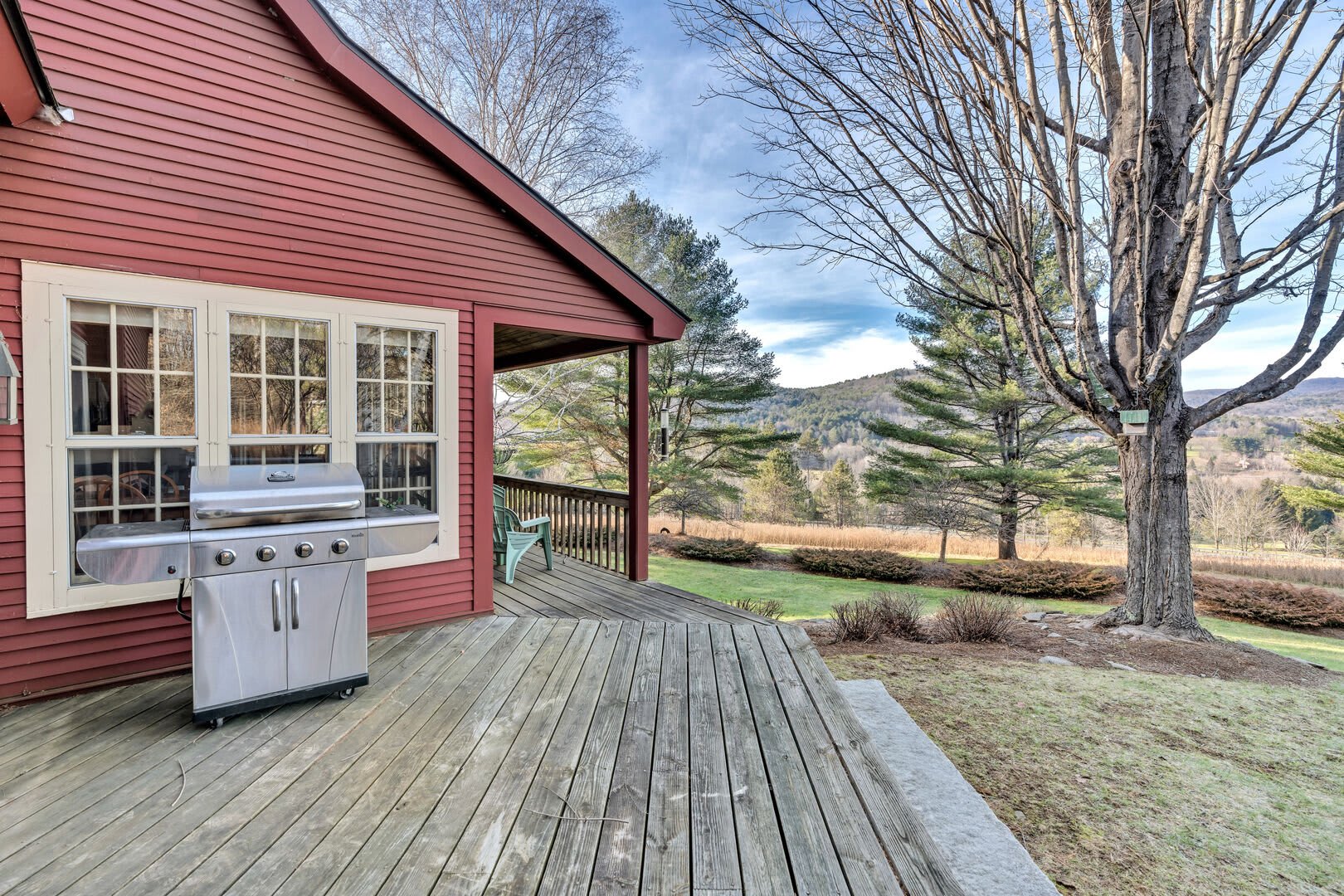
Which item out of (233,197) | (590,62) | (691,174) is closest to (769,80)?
(233,197)

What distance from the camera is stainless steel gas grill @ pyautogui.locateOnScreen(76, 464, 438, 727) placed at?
2.48m

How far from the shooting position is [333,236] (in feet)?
12.2

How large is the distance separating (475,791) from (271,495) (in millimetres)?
1618

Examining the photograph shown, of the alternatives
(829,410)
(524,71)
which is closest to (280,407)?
(524,71)

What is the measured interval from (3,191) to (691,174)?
49.0 ft

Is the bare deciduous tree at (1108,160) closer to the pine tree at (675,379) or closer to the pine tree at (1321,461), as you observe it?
the pine tree at (675,379)

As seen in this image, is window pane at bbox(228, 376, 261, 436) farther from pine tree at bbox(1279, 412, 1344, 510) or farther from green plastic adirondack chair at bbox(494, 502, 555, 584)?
pine tree at bbox(1279, 412, 1344, 510)

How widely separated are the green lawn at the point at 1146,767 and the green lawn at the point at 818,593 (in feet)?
10.5

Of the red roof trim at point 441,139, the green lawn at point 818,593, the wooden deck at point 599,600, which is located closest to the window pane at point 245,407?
the red roof trim at point 441,139

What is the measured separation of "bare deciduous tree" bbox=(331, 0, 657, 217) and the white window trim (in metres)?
11.1

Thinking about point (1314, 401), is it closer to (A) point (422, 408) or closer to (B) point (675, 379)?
(B) point (675, 379)

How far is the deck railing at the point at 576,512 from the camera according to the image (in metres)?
6.02

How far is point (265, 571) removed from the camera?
8.59 feet

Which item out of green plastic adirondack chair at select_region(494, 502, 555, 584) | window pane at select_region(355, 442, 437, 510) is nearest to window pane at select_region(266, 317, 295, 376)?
window pane at select_region(355, 442, 437, 510)
